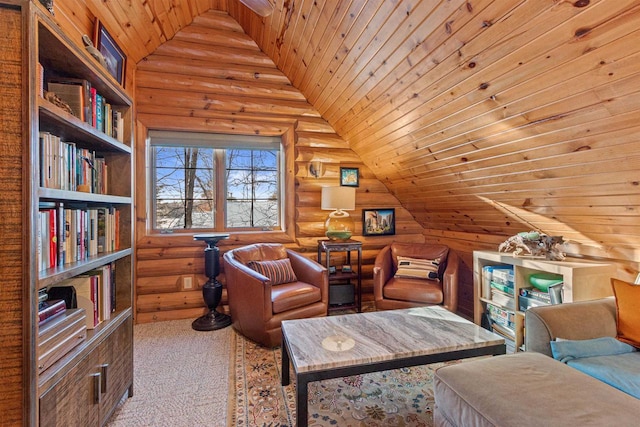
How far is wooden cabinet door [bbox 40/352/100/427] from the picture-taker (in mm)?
1104

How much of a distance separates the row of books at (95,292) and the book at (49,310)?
192 millimetres

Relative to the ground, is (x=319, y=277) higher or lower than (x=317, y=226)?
lower

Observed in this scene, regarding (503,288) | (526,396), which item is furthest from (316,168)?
(526,396)

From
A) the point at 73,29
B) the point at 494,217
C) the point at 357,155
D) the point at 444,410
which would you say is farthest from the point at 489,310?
the point at 73,29

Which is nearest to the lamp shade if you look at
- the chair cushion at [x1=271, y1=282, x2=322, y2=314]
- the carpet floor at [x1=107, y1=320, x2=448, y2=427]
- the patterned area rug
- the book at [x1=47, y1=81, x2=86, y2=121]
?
the chair cushion at [x1=271, y1=282, x2=322, y2=314]

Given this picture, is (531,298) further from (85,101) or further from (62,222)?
(85,101)

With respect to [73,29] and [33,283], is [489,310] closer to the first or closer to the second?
[33,283]

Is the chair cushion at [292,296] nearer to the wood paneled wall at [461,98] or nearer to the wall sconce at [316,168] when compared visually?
the wood paneled wall at [461,98]

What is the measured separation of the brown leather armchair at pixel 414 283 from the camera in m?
2.91

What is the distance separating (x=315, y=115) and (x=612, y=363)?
10.8 feet

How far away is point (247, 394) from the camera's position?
1930 mm

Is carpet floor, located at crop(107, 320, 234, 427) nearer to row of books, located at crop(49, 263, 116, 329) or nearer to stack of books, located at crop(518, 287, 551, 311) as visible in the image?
row of books, located at crop(49, 263, 116, 329)

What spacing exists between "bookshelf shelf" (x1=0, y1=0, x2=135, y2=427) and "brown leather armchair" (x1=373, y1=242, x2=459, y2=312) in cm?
219

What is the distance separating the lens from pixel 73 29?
2.08 meters
